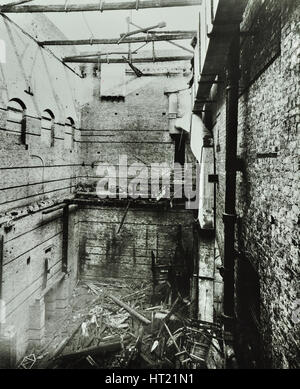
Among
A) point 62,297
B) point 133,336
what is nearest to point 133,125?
point 62,297

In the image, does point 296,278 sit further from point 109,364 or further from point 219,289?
point 109,364

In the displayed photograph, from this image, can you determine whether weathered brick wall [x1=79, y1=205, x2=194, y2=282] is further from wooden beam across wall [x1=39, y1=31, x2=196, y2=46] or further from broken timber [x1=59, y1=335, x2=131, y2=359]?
wooden beam across wall [x1=39, y1=31, x2=196, y2=46]

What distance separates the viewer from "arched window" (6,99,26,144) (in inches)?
322

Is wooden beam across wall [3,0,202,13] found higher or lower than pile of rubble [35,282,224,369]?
higher

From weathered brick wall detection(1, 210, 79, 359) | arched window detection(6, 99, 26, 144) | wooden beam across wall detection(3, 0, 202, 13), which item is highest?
wooden beam across wall detection(3, 0, 202, 13)

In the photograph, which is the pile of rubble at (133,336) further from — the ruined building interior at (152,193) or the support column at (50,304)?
the support column at (50,304)

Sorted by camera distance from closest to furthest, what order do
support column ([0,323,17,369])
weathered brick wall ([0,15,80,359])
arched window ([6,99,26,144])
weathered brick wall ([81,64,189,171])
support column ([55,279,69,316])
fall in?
support column ([0,323,17,369])
weathered brick wall ([0,15,80,359])
arched window ([6,99,26,144])
support column ([55,279,69,316])
weathered brick wall ([81,64,189,171])

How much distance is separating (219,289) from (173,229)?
5.38 metres

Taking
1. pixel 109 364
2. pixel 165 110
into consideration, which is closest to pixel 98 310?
pixel 109 364

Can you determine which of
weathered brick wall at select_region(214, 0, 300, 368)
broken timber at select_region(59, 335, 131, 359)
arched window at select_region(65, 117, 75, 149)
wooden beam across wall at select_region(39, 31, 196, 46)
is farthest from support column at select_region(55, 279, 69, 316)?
weathered brick wall at select_region(214, 0, 300, 368)

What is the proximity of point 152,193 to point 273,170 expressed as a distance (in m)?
10.5

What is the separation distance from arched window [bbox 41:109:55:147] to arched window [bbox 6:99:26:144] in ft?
3.83

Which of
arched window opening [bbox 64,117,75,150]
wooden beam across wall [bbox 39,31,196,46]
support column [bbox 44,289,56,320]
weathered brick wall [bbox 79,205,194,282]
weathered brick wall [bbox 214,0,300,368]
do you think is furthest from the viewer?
arched window opening [bbox 64,117,75,150]

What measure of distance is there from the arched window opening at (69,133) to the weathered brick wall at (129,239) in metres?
2.85
